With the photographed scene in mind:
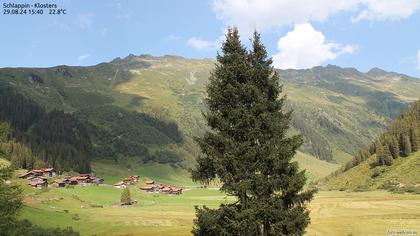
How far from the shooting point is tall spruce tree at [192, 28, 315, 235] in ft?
86.8

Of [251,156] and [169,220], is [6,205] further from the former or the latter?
[169,220]

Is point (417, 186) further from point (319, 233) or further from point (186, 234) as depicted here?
point (186, 234)

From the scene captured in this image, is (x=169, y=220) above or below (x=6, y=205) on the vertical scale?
below

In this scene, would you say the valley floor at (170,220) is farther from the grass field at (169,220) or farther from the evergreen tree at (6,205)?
the evergreen tree at (6,205)

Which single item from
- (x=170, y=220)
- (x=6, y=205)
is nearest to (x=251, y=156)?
(x=6, y=205)

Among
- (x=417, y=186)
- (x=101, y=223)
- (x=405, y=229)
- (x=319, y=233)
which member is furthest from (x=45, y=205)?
(x=417, y=186)

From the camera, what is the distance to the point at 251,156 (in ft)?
87.8

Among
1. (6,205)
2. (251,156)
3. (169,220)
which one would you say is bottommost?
(169,220)

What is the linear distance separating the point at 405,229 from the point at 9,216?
64170mm

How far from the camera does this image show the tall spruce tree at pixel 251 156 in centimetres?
2647

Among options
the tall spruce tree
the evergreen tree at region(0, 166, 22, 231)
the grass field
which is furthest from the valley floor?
the tall spruce tree

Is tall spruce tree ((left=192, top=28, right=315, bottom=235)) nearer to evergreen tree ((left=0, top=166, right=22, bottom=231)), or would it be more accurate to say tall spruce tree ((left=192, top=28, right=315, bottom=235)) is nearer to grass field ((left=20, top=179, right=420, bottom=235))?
evergreen tree ((left=0, top=166, right=22, bottom=231))

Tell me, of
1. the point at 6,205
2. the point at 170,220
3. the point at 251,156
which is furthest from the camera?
the point at 170,220

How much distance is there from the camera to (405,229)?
75000mm
